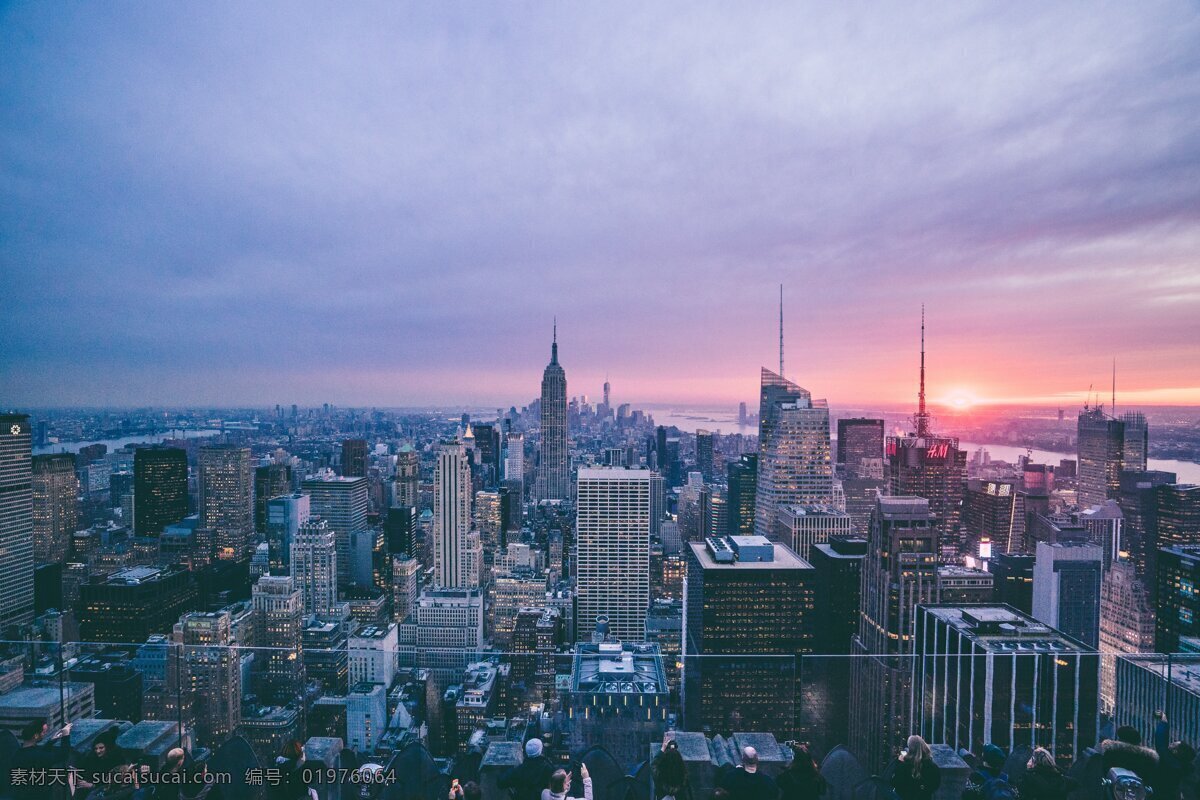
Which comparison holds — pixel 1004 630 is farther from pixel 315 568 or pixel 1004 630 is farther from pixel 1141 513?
pixel 315 568

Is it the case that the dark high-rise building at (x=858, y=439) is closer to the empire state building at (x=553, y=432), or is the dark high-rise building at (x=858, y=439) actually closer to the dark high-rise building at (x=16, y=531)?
the empire state building at (x=553, y=432)

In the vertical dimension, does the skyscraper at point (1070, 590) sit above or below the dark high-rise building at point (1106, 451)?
below

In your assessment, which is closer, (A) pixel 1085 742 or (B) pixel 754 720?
(A) pixel 1085 742

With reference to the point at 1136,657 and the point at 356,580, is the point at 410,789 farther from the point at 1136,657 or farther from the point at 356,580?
the point at 356,580

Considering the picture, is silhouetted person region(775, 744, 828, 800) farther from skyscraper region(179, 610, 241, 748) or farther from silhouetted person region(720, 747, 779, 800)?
skyscraper region(179, 610, 241, 748)

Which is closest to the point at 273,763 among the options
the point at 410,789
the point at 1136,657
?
the point at 410,789

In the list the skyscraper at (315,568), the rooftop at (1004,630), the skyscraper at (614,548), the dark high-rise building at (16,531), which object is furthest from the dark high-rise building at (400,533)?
the rooftop at (1004,630)
